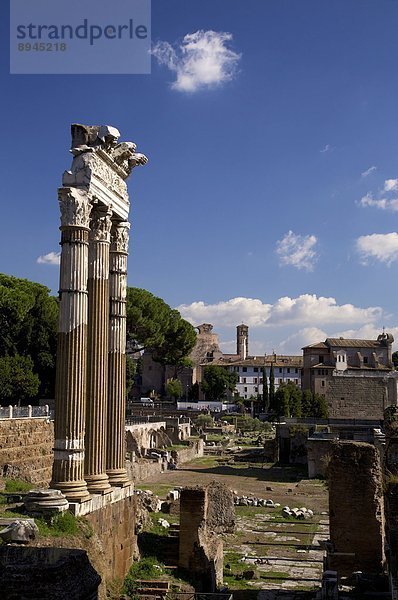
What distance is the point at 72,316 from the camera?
11188 millimetres

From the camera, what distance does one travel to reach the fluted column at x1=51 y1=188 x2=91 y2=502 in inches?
428

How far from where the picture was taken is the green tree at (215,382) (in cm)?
8356

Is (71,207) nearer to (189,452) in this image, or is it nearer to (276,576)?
(276,576)

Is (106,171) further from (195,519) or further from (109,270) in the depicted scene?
(195,519)

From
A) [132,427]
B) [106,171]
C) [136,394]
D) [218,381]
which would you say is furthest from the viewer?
[136,394]

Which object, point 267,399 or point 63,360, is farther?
point 267,399

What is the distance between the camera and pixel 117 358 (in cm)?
1342

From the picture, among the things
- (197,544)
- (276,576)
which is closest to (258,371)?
(276,576)

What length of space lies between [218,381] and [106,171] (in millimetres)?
72133

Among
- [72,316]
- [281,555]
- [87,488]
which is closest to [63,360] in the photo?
[72,316]

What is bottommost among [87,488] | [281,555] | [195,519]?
[281,555]

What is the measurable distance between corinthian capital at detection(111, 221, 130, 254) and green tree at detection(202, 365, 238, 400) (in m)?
70.5

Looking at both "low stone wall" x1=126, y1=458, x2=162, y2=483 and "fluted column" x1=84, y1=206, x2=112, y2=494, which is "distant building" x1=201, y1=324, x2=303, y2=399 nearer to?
"low stone wall" x1=126, y1=458, x2=162, y2=483

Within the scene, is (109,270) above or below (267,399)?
above
